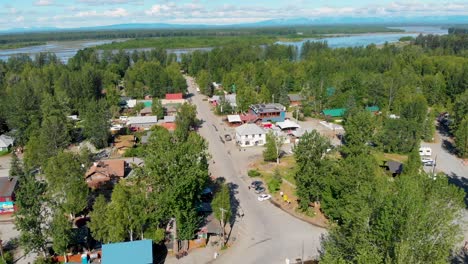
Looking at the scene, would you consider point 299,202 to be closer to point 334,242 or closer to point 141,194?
point 334,242

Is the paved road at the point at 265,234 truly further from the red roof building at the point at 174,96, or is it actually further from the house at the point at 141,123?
the red roof building at the point at 174,96

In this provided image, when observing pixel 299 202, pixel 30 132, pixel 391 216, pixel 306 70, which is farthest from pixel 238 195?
pixel 306 70

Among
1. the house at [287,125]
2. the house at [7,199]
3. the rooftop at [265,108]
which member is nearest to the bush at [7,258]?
the house at [7,199]

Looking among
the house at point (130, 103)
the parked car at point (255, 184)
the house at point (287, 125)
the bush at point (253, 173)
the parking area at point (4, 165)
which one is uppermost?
the house at point (130, 103)

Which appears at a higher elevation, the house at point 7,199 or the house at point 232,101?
the house at point 232,101

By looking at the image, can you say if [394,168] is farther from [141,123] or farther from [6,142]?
[6,142]

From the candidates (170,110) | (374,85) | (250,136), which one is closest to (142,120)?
(170,110)

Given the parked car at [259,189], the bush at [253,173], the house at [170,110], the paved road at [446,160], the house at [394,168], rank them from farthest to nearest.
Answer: the house at [170,110] → the paved road at [446,160] → the bush at [253,173] → the house at [394,168] → the parked car at [259,189]
